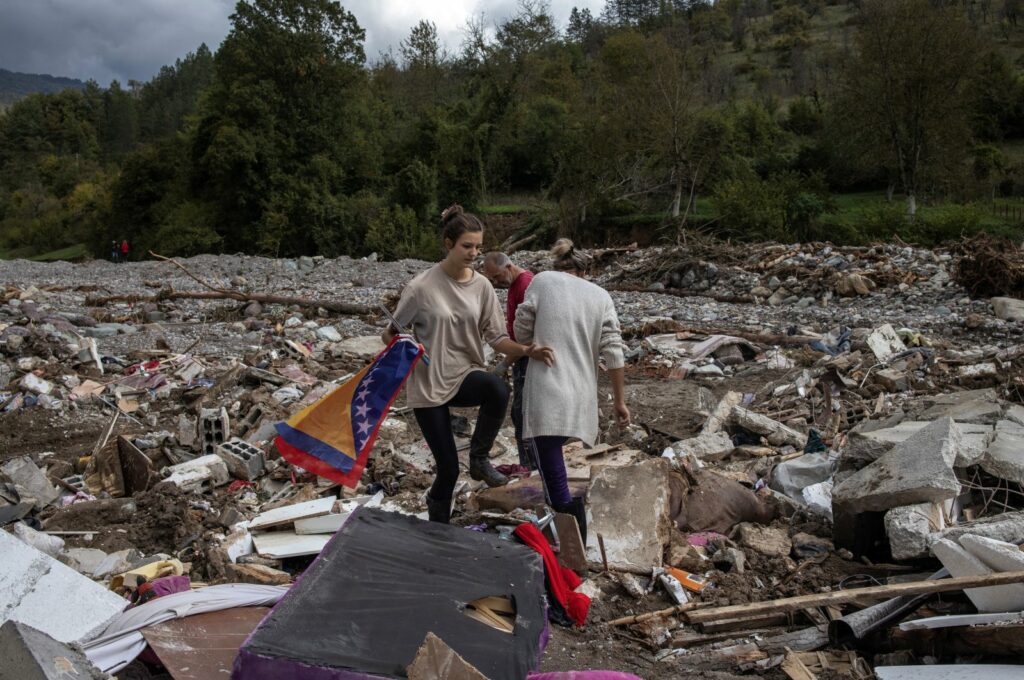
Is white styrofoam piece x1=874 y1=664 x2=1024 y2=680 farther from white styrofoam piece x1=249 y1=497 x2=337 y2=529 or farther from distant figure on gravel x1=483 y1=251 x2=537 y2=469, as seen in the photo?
white styrofoam piece x1=249 y1=497 x2=337 y2=529

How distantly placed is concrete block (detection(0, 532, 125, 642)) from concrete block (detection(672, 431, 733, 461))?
11.9 ft

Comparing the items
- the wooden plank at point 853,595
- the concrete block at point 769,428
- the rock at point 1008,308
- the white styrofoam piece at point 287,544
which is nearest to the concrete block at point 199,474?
the white styrofoam piece at point 287,544

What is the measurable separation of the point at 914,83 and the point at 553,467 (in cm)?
2646

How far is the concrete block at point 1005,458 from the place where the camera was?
12.3 ft

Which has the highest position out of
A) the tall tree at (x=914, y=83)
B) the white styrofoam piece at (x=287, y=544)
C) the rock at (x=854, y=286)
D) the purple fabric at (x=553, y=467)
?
the tall tree at (x=914, y=83)

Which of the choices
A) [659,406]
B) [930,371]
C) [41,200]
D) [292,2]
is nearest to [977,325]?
[930,371]

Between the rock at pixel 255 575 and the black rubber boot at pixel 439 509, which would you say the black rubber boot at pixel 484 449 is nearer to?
the black rubber boot at pixel 439 509

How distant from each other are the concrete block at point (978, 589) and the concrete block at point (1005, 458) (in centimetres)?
93

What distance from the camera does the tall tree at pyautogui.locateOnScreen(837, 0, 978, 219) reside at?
24562 mm

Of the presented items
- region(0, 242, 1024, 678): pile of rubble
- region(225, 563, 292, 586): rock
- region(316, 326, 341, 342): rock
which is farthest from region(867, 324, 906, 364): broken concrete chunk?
region(316, 326, 341, 342): rock

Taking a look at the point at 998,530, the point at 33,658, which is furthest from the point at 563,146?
the point at 33,658

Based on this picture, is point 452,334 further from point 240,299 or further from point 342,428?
point 240,299

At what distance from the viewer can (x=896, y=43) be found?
2488 centimetres

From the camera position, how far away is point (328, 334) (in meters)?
10.6
